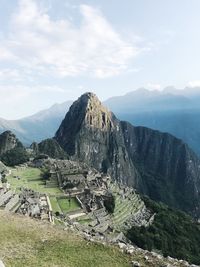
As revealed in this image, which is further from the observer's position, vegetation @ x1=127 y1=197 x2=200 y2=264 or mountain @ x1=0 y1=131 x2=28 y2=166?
mountain @ x1=0 y1=131 x2=28 y2=166

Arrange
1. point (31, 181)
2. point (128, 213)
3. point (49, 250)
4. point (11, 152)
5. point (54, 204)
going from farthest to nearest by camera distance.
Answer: point (11, 152) → point (31, 181) → point (128, 213) → point (54, 204) → point (49, 250)

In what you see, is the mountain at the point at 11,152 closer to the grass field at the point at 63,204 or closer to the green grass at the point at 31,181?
the green grass at the point at 31,181

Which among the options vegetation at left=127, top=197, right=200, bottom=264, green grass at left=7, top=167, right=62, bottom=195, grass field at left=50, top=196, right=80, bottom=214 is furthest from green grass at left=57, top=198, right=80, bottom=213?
vegetation at left=127, top=197, right=200, bottom=264

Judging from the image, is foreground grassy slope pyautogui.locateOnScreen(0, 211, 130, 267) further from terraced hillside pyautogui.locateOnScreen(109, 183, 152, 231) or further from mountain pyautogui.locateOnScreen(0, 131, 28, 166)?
mountain pyautogui.locateOnScreen(0, 131, 28, 166)

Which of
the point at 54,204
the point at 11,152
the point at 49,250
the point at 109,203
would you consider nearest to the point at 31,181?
the point at 109,203

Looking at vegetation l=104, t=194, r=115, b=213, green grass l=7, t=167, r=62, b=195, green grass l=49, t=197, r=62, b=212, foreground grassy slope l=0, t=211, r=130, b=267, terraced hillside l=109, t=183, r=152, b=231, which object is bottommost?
terraced hillside l=109, t=183, r=152, b=231

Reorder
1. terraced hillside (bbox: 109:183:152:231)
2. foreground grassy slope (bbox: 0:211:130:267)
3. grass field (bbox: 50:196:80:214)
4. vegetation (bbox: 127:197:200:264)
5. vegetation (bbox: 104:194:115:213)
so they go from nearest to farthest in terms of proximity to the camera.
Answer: foreground grassy slope (bbox: 0:211:130:267)
grass field (bbox: 50:196:80:214)
vegetation (bbox: 127:197:200:264)
terraced hillside (bbox: 109:183:152:231)
vegetation (bbox: 104:194:115:213)

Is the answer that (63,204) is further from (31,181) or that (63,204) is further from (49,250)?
(49,250)

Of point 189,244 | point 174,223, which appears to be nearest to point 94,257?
point 189,244
